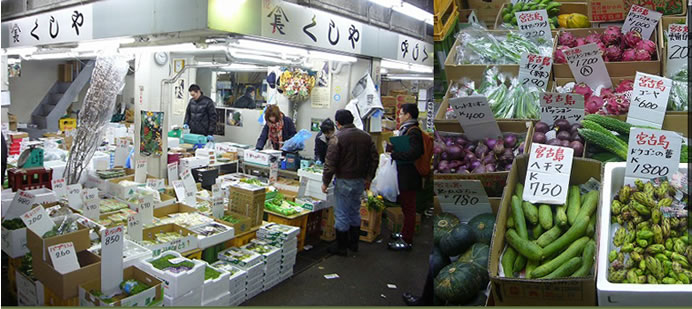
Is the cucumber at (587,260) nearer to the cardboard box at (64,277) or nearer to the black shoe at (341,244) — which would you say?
the cardboard box at (64,277)

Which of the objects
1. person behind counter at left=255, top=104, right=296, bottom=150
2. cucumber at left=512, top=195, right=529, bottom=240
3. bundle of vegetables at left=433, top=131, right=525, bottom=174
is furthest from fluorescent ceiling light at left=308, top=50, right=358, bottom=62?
cucumber at left=512, top=195, right=529, bottom=240

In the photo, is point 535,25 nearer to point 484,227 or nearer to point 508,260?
point 484,227

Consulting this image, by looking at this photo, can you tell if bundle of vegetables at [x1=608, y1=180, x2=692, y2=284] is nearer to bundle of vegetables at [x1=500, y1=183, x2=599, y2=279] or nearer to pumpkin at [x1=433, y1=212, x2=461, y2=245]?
bundle of vegetables at [x1=500, y1=183, x2=599, y2=279]

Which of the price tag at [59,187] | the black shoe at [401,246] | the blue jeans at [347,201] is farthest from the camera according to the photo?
the black shoe at [401,246]

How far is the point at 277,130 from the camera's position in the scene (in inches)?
272

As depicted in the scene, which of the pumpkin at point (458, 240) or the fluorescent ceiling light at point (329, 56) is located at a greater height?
the fluorescent ceiling light at point (329, 56)

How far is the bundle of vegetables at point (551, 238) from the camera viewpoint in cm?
191

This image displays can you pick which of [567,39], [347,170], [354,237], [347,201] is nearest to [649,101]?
[567,39]

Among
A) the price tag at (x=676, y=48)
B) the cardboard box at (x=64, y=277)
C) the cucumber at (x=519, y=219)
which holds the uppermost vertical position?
the price tag at (x=676, y=48)

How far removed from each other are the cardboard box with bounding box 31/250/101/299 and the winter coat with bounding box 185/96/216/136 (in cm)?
447

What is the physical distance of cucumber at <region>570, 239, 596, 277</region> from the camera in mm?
1871

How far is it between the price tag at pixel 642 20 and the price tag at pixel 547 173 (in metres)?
1.30

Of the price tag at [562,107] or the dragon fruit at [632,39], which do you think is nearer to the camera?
the price tag at [562,107]

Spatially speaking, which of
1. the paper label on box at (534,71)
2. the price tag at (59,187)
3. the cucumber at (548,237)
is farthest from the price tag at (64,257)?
the paper label on box at (534,71)
